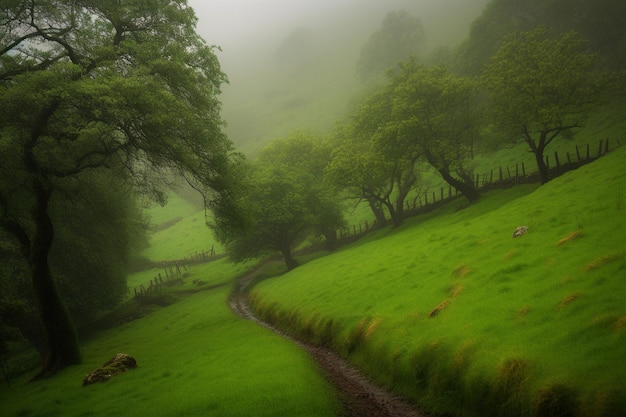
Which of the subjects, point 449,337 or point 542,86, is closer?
point 449,337

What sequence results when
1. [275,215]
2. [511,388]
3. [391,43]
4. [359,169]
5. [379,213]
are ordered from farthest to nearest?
[391,43] → [379,213] → [275,215] → [359,169] → [511,388]

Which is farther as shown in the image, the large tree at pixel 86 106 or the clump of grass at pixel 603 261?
the large tree at pixel 86 106

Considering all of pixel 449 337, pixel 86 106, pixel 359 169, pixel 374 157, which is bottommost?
pixel 449 337

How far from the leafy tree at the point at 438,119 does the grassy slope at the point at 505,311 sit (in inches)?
655

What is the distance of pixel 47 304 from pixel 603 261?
29261 mm

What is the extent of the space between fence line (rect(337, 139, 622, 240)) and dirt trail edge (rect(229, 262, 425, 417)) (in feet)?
117

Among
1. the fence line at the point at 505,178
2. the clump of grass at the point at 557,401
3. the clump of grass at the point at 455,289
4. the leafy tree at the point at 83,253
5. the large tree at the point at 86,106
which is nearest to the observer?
the clump of grass at the point at 557,401

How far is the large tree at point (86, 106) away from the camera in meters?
18.0

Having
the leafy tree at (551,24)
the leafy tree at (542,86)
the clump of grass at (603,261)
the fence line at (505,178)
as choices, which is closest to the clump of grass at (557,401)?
the clump of grass at (603,261)

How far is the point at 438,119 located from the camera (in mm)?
42406

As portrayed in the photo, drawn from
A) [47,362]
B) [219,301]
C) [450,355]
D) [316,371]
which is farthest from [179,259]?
[450,355]

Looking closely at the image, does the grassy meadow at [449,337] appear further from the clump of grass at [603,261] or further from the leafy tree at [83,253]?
the leafy tree at [83,253]

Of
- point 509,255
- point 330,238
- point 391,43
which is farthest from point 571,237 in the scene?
point 391,43

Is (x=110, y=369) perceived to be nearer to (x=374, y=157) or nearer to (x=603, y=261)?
(x=603, y=261)
